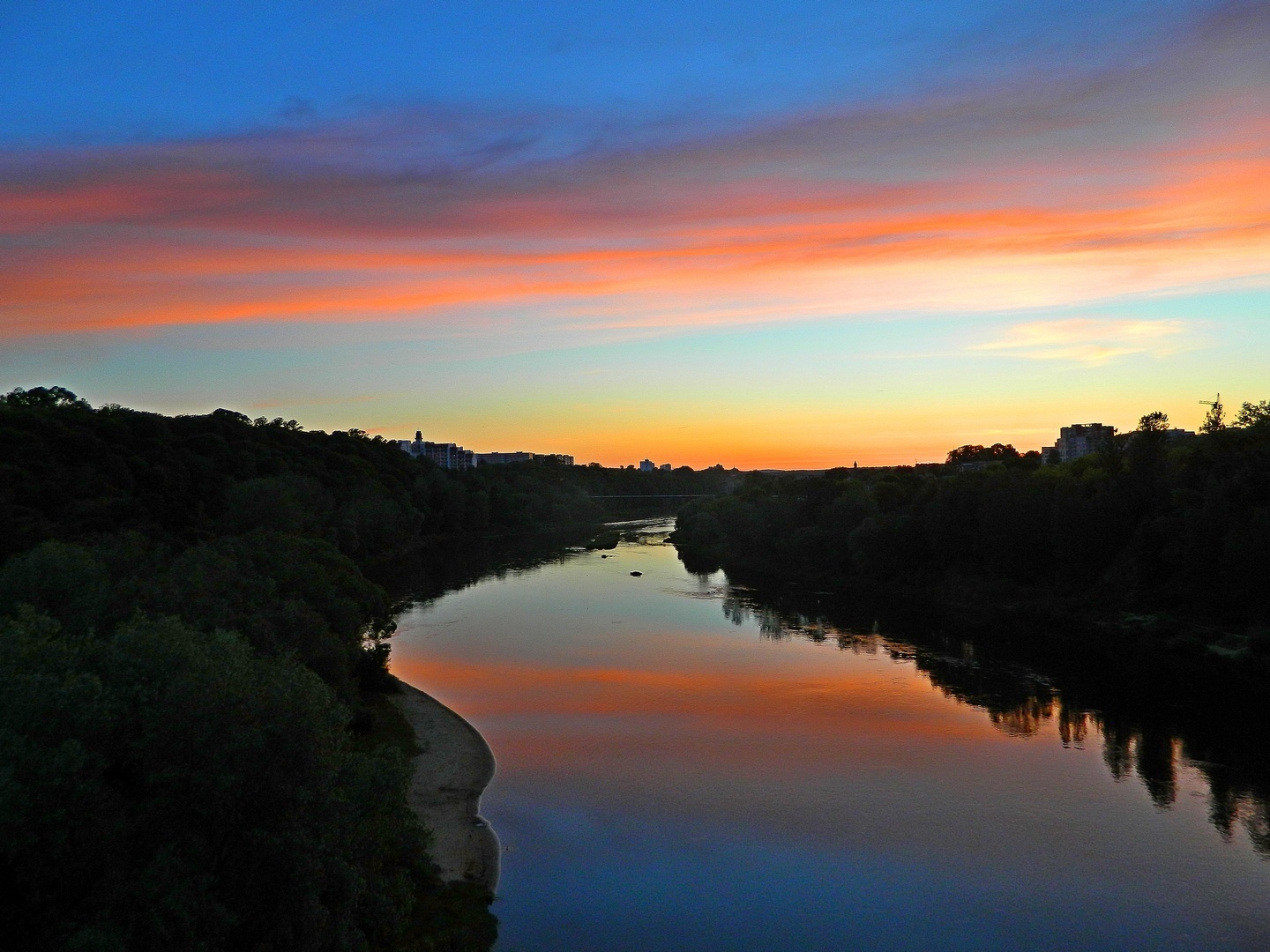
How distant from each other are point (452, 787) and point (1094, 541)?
45283mm

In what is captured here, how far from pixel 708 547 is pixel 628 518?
90662mm

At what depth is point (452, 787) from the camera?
2827 cm

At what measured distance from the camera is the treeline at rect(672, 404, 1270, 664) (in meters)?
48.5

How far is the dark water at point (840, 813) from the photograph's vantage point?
2041 cm

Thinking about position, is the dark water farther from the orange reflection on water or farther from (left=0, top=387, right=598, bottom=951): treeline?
(left=0, top=387, right=598, bottom=951): treeline

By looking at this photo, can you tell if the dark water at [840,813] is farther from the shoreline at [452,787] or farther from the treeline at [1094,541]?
the treeline at [1094,541]

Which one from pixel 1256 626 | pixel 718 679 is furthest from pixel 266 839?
pixel 1256 626

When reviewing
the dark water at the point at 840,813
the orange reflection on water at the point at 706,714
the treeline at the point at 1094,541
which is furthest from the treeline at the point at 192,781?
the treeline at the point at 1094,541

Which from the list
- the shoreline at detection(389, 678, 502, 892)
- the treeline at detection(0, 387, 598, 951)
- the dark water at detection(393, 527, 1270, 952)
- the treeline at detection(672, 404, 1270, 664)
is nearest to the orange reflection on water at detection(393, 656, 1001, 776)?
the dark water at detection(393, 527, 1270, 952)

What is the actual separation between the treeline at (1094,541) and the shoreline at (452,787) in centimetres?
3490

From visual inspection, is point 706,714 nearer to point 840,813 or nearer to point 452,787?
point 840,813

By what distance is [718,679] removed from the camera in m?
42.8

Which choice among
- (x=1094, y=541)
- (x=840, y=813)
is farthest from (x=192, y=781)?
(x=1094, y=541)

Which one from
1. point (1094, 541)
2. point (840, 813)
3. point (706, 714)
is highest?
point (1094, 541)
